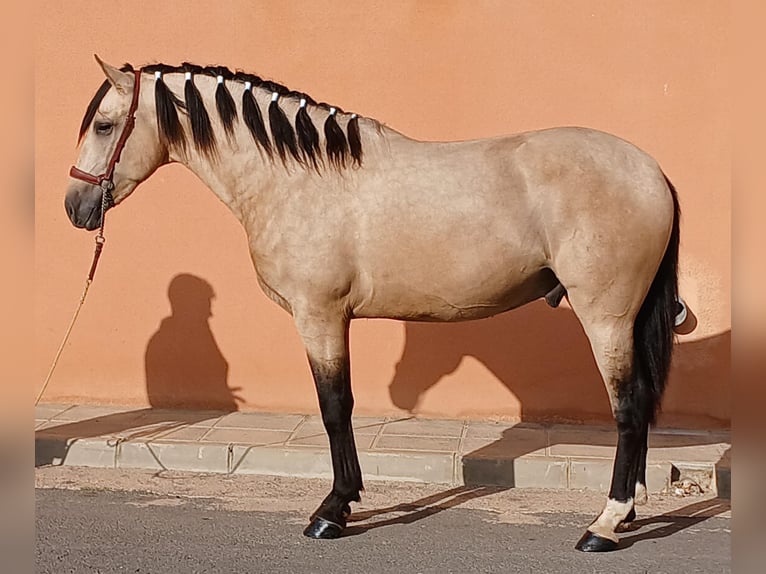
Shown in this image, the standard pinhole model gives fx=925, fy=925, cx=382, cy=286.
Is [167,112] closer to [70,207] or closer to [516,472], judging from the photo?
[70,207]

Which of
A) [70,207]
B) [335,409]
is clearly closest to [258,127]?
[70,207]

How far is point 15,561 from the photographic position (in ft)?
Answer: 6.08

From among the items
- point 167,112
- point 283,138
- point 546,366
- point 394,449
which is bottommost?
point 394,449

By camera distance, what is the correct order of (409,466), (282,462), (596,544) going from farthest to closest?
(282,462), (409,466), (596,544)

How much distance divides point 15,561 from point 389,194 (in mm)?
2651

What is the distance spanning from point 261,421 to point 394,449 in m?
1.14

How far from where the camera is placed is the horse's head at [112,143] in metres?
4.26

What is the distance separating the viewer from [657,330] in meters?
4.32

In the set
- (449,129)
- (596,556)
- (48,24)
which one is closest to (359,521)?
(596,556)

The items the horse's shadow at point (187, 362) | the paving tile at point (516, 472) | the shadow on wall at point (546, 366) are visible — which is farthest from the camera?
the horse's shadow at point (187, 362)

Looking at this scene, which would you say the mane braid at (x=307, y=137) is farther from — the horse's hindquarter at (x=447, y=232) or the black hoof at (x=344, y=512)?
the black hoof at (x=344, y=512)

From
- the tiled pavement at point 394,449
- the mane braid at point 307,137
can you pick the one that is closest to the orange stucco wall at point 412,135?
the tiled pavement at point 394,449

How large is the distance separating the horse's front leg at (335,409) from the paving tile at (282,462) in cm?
86

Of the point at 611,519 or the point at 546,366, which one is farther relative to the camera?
the point at 546,366
